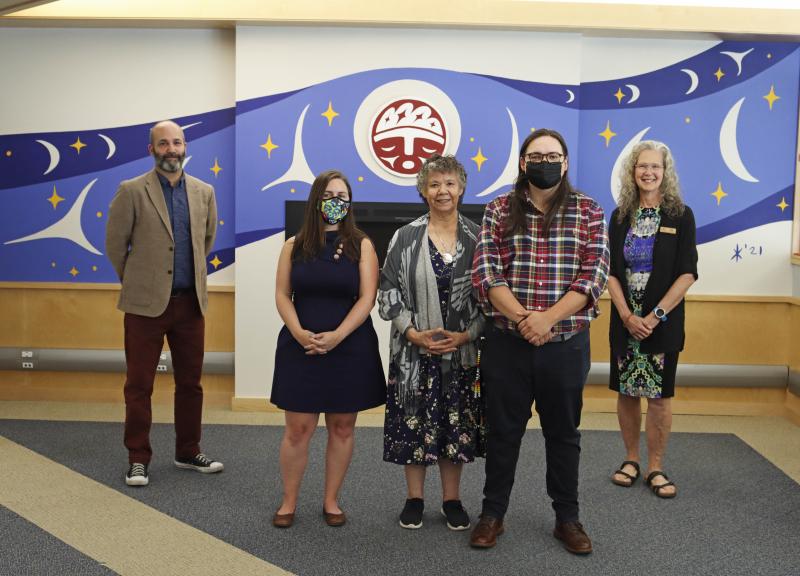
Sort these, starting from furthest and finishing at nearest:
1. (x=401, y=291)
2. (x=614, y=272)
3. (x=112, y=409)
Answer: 1. (x=112, y=409)
2. (x=614, y=272)
3. (x=401, y=291)

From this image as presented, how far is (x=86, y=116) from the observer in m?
5.66

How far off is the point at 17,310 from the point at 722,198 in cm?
472

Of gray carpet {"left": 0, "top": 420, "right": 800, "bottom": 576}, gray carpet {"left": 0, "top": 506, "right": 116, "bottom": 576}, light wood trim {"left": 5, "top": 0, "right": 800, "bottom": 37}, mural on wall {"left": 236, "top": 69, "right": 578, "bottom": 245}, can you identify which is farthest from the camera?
mural on wall {"left": 236, "top": 69, "right": 578, "bottom": 245}

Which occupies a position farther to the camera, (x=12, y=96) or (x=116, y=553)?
(x=12, y=96)

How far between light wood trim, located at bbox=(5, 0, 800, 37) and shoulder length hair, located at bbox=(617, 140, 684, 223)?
1622 millimetres

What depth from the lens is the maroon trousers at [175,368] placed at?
413 cm

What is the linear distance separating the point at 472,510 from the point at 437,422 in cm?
56

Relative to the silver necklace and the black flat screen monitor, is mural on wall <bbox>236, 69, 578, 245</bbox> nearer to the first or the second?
the black flat screen monitor

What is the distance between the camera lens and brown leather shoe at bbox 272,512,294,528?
3.52m

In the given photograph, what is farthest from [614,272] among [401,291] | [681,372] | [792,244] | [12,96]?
[12,96]

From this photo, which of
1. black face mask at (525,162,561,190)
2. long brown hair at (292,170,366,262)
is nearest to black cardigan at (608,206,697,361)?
A: black face mask at (525,162,561,190)

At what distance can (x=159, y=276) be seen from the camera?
4.07m

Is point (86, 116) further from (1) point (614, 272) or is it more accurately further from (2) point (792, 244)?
(2) point (792, 244)

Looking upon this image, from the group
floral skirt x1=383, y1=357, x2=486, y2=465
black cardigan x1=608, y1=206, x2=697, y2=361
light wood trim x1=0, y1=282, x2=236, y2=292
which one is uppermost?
black cardigan x1=608, y1=206, x2=697, y2=361
